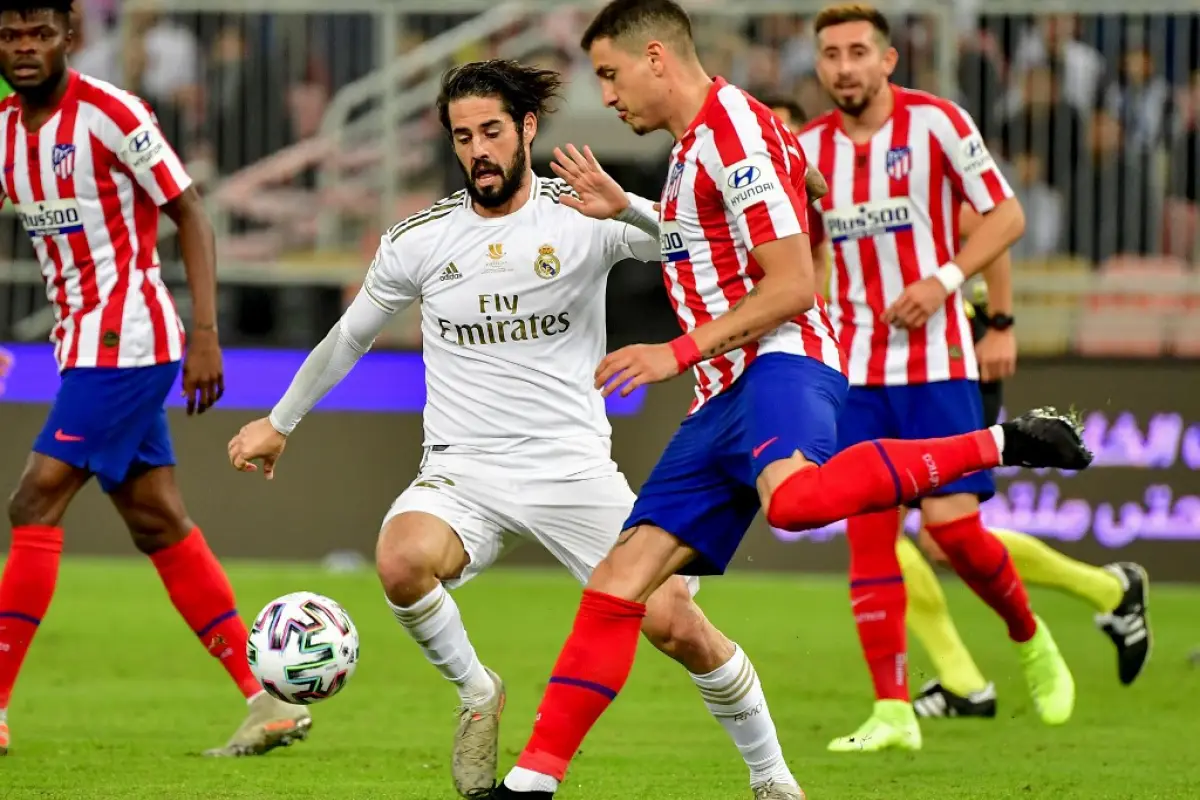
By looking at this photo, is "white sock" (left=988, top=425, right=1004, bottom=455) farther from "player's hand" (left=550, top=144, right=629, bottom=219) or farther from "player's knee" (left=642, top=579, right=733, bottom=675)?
"player's hand" (left=550, top=144, right=629, bottom=219)

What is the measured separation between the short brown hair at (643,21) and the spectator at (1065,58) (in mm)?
8081

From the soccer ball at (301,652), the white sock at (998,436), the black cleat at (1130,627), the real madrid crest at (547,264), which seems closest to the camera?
the white sock at (998,436)

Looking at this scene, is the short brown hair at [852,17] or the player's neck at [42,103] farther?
the short brown hair at [852,17]

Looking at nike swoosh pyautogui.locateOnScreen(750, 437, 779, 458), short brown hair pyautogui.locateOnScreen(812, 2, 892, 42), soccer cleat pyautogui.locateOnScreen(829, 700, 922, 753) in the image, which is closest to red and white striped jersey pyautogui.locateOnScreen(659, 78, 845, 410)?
nike swoosh pyautogui.locateOnScreen(750, 437, 779, 458)

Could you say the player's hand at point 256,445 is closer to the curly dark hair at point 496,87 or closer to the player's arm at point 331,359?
the player's arm at point 331,359

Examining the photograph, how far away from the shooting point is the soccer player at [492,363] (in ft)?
19.5

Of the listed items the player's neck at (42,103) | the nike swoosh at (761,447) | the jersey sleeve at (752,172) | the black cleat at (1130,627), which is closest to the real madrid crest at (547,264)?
the jersey sleeve at (752,172)

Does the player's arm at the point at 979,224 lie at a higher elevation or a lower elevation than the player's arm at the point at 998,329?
higher

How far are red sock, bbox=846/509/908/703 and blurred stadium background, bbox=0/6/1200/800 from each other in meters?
1.10

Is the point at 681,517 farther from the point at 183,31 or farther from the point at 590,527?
the point at 183,31

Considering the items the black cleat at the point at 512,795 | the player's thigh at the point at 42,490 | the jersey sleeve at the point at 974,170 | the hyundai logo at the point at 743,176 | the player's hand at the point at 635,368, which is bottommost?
the black cleat at the point at 512,795

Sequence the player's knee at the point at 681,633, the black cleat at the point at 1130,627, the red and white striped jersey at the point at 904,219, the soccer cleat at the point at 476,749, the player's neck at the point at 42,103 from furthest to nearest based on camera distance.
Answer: the black cleat at the point at 1130,627 < the red and white striped jersey at the point at 904,219 < the player's neck at the point at 42,103 < the soccer cleat at the point at 476,749 < the player's knee at the point at 681,633

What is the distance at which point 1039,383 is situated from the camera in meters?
12.0

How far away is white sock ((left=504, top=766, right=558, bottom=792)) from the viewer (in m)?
5.10
